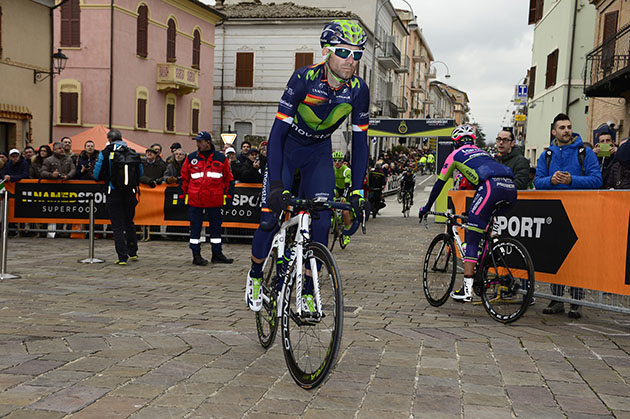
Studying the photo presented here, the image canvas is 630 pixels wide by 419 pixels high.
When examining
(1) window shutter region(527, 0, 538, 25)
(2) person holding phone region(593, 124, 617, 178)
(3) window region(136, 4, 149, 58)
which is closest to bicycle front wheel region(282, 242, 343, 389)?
(2) person holding phone region(593, 124, 617, 178)

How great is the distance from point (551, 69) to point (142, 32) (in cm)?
2020

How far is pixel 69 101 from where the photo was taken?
32031 millimetres

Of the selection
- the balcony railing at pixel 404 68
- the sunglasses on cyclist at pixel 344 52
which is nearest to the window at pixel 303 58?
the balcony railing at pixel 404 68

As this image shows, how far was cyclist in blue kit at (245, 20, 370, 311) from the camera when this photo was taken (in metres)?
4.45

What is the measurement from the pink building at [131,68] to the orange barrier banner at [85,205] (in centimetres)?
1826

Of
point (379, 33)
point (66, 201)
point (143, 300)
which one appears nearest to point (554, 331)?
point (143, 300)

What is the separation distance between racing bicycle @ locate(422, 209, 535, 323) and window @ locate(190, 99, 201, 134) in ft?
111

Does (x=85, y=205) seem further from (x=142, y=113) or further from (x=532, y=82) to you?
(x=532, y=82)

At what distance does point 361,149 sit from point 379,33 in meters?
57.8

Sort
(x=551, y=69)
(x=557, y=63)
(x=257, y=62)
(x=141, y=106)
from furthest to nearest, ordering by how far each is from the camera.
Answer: (x=257, y=62), (x=141, y=106), (x=551, y=69), (x=557, y=63)

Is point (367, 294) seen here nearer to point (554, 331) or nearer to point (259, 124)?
point (554, 331)

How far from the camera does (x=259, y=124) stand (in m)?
47.9

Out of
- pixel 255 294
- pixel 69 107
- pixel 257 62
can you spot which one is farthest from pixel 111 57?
pixel 255 294

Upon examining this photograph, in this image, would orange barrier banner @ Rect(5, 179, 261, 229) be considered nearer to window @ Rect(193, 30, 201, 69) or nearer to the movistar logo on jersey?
the movistar logo on jersey
